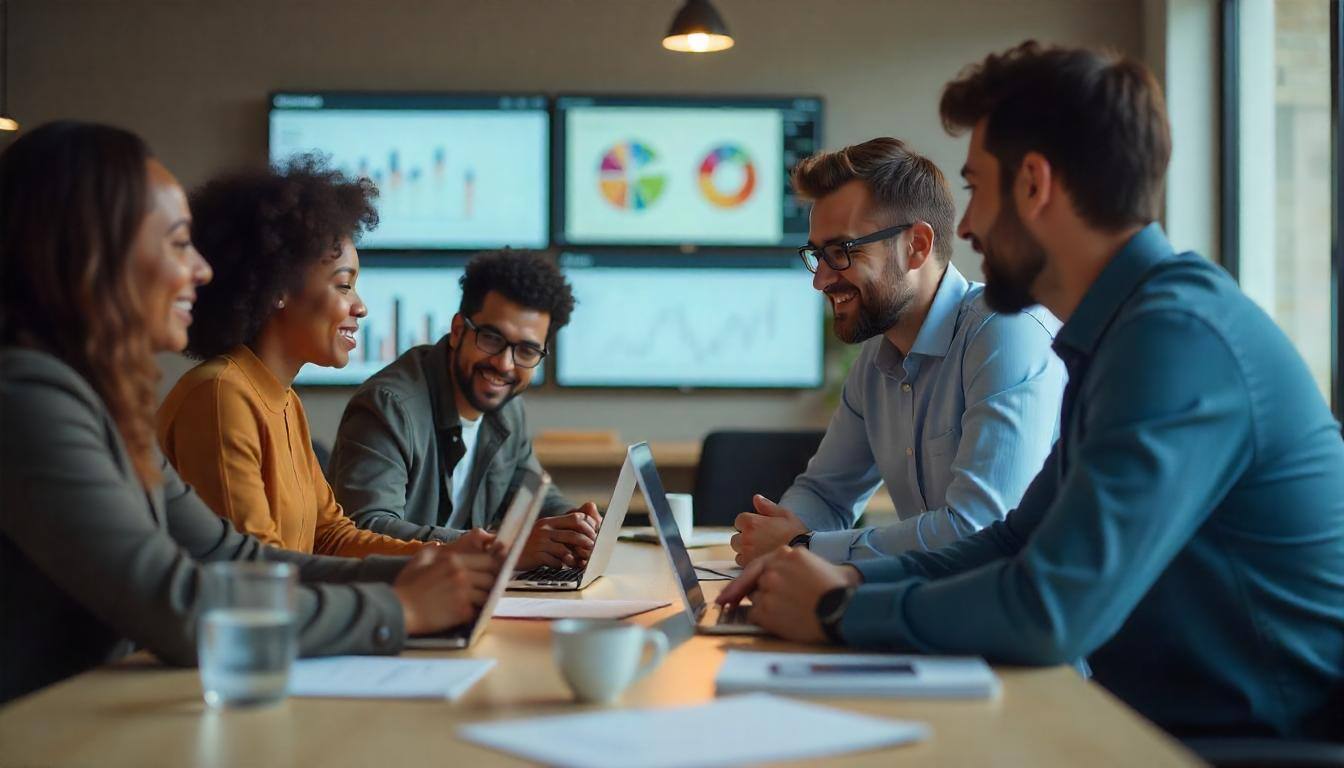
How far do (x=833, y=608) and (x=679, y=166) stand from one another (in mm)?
3622

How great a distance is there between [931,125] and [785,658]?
3.89 meters

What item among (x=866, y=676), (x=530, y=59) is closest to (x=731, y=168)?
(x=530, y=59)

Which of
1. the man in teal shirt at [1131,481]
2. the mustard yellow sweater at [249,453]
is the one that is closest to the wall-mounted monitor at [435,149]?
the mustard yellow sweater at [249,453]

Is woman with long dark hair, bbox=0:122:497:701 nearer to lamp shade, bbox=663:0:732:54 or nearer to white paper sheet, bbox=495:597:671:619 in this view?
white paper sheet, bbox=495:597:671:619

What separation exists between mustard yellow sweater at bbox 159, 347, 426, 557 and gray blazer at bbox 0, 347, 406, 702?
0.55m

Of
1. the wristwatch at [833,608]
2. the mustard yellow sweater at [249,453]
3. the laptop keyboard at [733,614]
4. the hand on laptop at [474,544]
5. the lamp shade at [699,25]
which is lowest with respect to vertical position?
the laptop keyboard at [733,614]

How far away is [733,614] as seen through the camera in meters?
1.58

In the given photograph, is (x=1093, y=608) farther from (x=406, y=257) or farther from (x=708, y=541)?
(x=406, y=257)

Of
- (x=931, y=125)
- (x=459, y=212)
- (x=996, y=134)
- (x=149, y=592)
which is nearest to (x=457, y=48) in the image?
(x=459, y=212)

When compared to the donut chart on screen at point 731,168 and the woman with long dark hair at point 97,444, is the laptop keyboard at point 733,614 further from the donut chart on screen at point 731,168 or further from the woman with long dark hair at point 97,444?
the donut chart on screen at point 731,168

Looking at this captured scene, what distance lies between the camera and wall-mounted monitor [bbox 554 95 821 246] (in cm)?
482

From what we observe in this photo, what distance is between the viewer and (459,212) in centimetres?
483

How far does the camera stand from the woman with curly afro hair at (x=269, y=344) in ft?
6.21

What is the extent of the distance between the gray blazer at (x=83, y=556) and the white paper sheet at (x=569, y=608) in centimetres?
34
